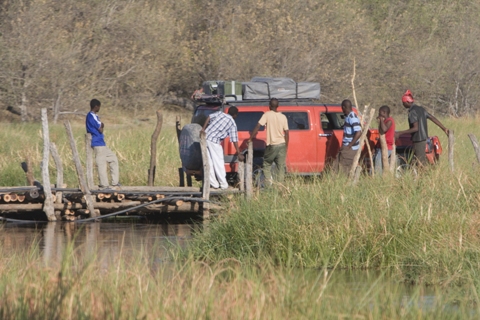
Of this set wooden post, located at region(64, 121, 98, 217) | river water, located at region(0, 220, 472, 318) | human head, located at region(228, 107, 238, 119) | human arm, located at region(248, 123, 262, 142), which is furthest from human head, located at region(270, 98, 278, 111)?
wooden post, located at region(64, 121, 98, 217)

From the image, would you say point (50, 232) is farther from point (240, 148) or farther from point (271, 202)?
point (271, 202)

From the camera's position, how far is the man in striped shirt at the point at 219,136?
1449cm

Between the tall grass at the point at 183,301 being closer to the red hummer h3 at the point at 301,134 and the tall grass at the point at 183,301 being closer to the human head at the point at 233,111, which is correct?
the human head at the point at 233,111

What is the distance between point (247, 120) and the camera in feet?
50.8

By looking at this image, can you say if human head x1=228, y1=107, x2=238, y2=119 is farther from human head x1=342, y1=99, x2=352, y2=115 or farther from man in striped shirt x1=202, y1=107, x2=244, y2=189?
human head x1=342, y1=99, x2=352, y2=115

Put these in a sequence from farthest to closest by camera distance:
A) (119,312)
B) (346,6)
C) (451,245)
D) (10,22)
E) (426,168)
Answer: (346,6) < (10,22) < (426,168) < (451,245) < (119,312)

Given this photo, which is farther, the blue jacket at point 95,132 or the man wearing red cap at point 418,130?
the man wearing red cap at point 418,130

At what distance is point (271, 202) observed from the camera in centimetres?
1121

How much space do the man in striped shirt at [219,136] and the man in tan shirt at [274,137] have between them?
38cm

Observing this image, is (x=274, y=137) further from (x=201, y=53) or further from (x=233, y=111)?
(x=201, y=53)

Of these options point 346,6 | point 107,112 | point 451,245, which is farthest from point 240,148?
point 346,6

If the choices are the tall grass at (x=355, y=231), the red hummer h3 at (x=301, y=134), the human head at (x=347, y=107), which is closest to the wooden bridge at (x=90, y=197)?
the red hummer h3 at (x=301, y=134)

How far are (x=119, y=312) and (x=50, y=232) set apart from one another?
311 inches

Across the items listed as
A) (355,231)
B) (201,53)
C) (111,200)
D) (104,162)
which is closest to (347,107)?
(104,162)
